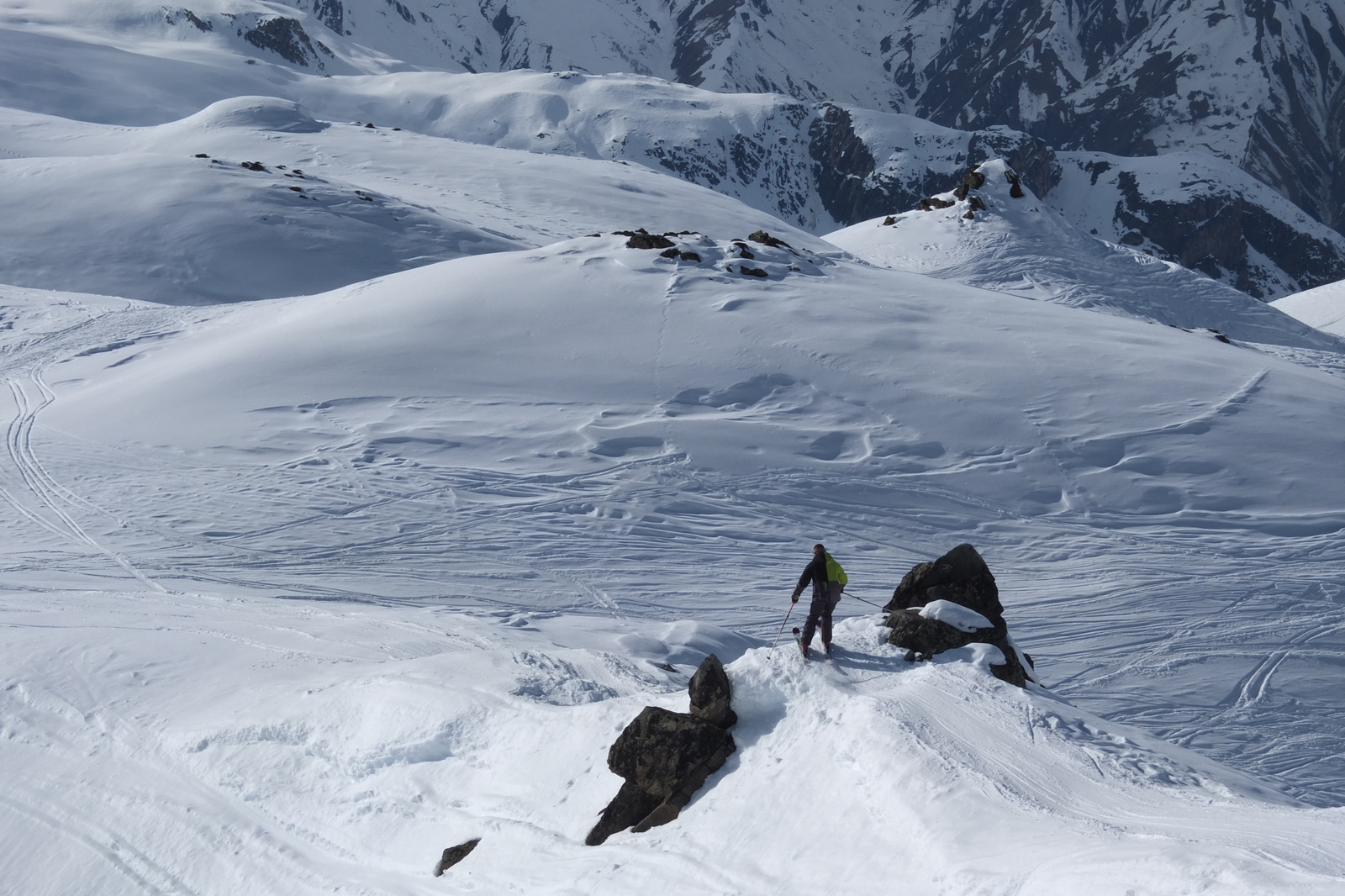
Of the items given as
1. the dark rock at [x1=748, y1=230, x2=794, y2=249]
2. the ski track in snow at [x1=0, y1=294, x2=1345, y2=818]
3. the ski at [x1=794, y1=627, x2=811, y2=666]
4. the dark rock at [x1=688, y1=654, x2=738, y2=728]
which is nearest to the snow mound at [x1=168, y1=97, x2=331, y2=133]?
the dark rock at [x1=748, y1=230, x2=794, y2=249]

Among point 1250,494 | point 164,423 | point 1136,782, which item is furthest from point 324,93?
point 1136,782

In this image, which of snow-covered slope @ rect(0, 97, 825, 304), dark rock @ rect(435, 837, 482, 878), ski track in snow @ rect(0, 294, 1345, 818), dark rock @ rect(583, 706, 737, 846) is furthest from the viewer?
snow-covered slope @ rect(0, 97, 825, 304)

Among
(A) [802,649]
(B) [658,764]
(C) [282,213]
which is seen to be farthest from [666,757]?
(C) [282,213]

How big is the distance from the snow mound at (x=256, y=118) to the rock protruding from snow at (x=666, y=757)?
5471cm

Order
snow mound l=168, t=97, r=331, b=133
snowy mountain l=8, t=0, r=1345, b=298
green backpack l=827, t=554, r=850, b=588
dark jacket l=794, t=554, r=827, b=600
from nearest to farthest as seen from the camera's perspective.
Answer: dark jacket l=794, t=554, r=827, b=600 < green backpack l=827, t=554, r=850, b=588 < snow mound l=168, t=97, r=331, b=133 < snowy mountain l=8, t=0, r=1345, b=298

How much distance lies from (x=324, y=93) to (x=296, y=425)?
89.3m

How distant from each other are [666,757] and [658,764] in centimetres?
8

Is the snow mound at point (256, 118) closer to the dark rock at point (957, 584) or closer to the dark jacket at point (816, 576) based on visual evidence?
the dark rock at point (957, 584)

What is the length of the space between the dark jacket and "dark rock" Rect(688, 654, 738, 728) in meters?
1.25

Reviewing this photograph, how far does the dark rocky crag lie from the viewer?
1026 cm

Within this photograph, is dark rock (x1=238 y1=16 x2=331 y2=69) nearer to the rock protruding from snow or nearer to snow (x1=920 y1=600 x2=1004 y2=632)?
snow (x1=920 y1=600 x2=1004 y2=632)

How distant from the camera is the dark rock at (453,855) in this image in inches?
351

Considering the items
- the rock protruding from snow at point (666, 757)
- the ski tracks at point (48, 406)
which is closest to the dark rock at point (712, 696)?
the rock protruding from snow at point (666, 757)

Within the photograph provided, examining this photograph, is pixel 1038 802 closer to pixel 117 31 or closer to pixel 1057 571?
pixel 1057 571
